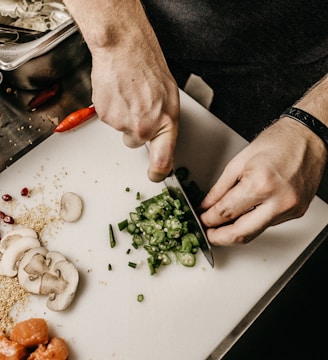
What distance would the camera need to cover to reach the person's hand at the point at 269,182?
1190 mm

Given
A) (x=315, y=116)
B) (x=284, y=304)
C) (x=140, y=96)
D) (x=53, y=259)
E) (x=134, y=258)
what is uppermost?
(x=140, y=96)

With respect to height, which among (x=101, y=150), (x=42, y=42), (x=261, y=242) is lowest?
(x=261, y=242)

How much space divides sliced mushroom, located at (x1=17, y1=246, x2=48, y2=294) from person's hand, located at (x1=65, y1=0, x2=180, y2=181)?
46 cm

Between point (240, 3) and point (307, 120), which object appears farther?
point (240, 3)

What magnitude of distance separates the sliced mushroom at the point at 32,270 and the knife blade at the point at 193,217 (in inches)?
17.6

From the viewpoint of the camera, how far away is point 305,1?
171 cm

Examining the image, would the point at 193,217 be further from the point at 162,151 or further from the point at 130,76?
the point at 130,76

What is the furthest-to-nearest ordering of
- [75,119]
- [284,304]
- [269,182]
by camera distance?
[284,304], [75,119], [269,182]

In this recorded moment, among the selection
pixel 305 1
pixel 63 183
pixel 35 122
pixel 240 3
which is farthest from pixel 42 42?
pixel 305 1

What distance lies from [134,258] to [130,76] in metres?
0.57

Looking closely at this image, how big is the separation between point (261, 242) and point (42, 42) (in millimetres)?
927

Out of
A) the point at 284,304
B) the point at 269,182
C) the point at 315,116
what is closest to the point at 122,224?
the point at 269,182

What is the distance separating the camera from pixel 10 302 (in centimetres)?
145

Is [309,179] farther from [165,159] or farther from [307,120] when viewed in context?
[165,159]
